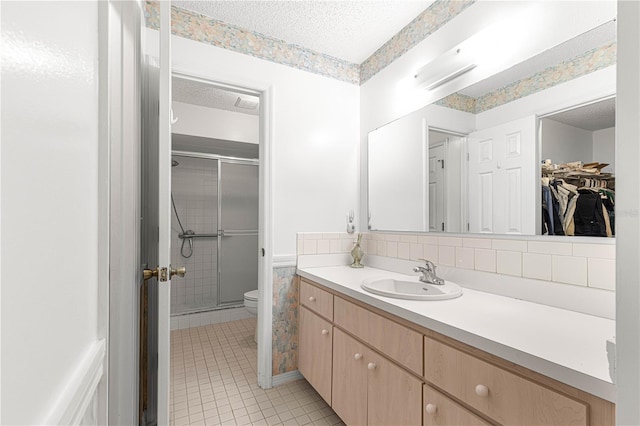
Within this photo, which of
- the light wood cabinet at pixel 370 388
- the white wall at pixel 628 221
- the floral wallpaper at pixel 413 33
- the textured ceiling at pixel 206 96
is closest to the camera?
the white wall at pixel 628 221

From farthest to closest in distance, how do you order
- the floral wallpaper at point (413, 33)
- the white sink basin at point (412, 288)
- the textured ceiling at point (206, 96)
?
the textured ceiling at point (206, 96) → the floral wallpaper at point (413, 33) → the white sink basin at point (412, 288)

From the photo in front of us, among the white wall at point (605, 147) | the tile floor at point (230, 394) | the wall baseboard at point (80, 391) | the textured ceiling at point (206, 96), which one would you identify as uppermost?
the textured ceiling at point (206, 96)

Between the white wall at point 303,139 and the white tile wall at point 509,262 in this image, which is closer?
the white tile wall at point 509,262

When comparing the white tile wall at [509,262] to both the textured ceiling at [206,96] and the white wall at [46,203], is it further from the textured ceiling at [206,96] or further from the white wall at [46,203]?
the textured ceiling at [206,96]

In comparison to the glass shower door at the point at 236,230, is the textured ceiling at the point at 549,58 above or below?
above

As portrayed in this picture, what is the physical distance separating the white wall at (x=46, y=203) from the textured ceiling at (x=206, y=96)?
2216mm

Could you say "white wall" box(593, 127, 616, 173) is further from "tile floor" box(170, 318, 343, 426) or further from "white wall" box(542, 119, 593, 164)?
"tile floor" box(170, 318, 343, 426)

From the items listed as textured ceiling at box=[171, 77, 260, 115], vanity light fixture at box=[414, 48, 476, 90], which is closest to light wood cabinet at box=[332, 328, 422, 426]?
vanity light fixture at box=[414, 48, 476, 90]

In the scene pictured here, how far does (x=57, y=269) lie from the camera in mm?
438

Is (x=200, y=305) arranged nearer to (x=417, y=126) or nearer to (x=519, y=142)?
(x=417, y=126)

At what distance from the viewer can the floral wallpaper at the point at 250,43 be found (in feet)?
5.93

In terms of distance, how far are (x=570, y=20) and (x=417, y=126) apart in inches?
32.7

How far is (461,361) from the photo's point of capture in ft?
3.08

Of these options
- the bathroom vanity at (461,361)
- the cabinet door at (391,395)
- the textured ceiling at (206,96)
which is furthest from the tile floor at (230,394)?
the textured ceiling at (206,96)
